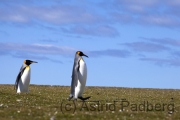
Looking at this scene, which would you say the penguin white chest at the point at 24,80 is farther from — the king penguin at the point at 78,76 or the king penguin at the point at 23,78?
the king penguin at the point at 78,76

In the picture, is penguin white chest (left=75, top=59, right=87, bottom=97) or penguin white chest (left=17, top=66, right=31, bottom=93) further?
penguin white chest (left=17, top=66, right=31, bottom=93)

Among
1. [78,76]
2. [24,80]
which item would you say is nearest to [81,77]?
[78,76]

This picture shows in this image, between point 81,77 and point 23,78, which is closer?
point 81,77

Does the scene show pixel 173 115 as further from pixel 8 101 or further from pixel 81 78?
pixel 8 101

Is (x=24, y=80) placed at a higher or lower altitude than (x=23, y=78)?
lower

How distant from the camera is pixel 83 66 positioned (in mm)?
26406

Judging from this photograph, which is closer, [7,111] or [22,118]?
[22,118]

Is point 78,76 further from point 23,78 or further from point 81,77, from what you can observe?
point 23,78

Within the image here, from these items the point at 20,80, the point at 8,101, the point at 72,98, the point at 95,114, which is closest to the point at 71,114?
the point at 95,114

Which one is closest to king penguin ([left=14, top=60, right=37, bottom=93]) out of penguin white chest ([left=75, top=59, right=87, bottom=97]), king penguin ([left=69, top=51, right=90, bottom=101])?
king penguin ([left=69, top=51, right=90, bottom=101])

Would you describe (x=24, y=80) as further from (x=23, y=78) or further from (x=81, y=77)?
(x=81, y=77)

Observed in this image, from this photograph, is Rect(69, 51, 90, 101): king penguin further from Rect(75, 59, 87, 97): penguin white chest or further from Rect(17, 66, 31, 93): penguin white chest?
Rect(17, 66, 31, 93): penguin white chest

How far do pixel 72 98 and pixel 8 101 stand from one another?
17.7 feet

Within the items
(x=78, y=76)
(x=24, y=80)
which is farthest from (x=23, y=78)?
(x=78, y=76)
